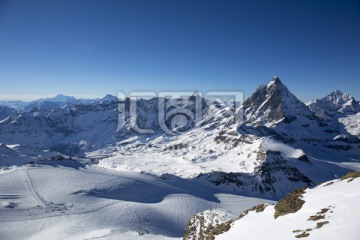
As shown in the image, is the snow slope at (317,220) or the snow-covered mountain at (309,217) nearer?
the snow slope at (317,220)

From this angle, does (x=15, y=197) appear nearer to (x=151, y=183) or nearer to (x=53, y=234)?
(x=53, y=234)

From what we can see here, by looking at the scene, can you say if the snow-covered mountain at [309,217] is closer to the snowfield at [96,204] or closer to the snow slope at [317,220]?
the snow slope at [317,220]

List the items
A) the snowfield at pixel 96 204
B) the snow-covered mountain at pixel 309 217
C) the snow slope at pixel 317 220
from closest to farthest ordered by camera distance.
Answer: the snow slope at pixel 317 220, the snow-covered mountain at pixel 309 217, the snowfield at pixel 96 204

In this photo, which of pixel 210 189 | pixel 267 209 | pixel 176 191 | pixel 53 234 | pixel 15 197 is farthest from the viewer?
pixel 210 189

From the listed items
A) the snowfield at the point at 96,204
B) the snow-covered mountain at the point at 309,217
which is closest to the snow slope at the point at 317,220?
the snow-covered mountain at the point at 309,217

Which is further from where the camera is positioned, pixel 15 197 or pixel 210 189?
pixel 210 189

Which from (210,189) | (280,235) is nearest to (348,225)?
(280,235)

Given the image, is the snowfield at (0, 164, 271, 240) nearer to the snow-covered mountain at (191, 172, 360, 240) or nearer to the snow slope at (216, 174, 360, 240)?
the snow-covered mountain at (191, 172, 360, 240)

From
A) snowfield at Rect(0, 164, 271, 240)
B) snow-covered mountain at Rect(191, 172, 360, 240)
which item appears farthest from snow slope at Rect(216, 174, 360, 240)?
snowfield at Rect(0, 164, 271, 240)

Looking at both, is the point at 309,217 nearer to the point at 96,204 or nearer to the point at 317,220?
the point at 317,220

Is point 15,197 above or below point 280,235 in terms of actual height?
below

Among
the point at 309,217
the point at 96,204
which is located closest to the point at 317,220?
the point at 309,217
